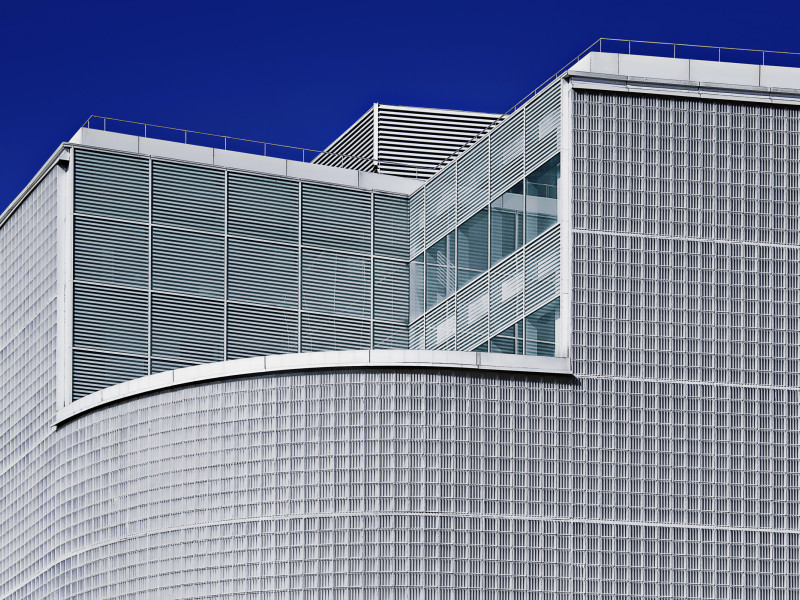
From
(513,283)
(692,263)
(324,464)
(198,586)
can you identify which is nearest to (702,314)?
(692,263)

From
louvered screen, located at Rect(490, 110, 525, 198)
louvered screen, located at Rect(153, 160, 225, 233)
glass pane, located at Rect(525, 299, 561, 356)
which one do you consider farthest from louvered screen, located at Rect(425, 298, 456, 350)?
louvered screen, located at Rect(153, 160, 225, 233)

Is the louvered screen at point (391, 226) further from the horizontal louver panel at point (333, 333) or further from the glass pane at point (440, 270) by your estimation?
the horizontal louver panel at point (333, 333)

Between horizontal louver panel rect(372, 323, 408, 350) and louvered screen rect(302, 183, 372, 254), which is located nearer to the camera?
horizontal louver panel rect(372, 323, 408, 350)

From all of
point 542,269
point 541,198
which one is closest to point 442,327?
point 542,269

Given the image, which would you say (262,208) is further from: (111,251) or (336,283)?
(111,251)

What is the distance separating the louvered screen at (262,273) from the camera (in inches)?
2881

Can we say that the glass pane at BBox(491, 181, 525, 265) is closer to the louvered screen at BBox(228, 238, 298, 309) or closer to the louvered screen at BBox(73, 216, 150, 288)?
the louvered screen at BBox(228, 238, 298, 309)

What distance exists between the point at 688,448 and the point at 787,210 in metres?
9.07

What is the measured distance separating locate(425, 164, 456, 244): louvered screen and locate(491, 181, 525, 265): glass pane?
3919mm

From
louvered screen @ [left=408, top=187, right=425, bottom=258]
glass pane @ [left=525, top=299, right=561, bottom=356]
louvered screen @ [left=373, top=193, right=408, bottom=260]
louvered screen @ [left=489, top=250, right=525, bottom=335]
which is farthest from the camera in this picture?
louvered screen @ [left=373, top=193, right=408, bottom=260]

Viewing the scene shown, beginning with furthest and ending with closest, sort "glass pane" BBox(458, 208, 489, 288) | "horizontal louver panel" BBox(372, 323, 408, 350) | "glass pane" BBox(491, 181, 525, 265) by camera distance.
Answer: "horizontal louver panel" BBox(372, 323, 408, 350) < "glass pane" BBox(458, 208, 489, 288) < "glass pane" BBox(491, 181, 525, 265)

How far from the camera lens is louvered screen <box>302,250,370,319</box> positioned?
244ft

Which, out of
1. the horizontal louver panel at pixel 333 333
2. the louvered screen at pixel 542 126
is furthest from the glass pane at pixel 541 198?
the horizontal louver panel at pixel 333 333

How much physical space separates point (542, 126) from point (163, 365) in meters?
17.4
